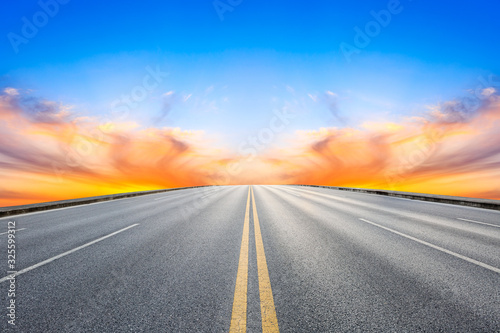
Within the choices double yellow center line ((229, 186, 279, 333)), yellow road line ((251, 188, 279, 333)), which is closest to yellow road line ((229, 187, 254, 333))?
double yellow center line ((229, 186, 279, 333))

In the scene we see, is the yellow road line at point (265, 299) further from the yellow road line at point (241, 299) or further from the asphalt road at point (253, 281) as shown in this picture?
the yellow road line at point (241, 299)

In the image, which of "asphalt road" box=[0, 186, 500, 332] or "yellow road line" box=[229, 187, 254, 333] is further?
"asphalt road" box=[0, 186, 500, 332]

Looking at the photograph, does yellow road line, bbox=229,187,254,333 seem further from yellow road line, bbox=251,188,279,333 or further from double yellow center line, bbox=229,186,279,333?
yellow road line, bbox=251,188,279,333

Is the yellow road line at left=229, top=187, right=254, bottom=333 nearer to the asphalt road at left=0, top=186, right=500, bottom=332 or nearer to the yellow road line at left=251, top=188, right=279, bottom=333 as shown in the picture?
the asphalt road at left=0, top=186, right=500, bottom=332

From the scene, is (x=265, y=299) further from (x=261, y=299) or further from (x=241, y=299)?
(x=241, y=299)

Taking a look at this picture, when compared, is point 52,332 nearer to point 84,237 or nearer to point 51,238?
point 84,237

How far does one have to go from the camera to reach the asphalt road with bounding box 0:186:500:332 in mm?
2518

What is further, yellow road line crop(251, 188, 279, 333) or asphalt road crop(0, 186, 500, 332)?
asphalt road crop(0, 186, 500, 332)

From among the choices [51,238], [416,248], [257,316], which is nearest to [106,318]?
[257,316]

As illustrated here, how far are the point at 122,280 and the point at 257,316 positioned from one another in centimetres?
217

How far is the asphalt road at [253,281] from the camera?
252 cm

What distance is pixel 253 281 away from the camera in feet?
11.2

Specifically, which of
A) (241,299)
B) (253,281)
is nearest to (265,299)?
(241,299)

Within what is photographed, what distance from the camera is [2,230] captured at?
7.04 metres
